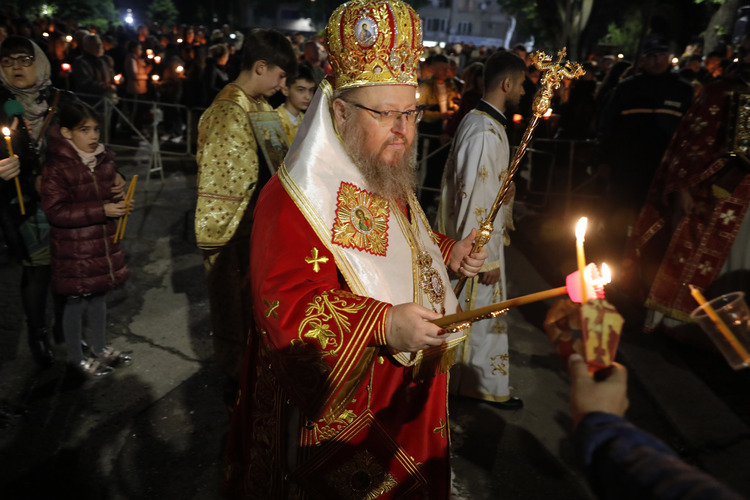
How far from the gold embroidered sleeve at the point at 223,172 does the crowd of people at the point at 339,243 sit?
1 centimetres

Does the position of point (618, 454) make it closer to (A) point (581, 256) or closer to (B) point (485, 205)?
(A) point (581, 256)

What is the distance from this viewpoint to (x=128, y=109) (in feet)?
46.5

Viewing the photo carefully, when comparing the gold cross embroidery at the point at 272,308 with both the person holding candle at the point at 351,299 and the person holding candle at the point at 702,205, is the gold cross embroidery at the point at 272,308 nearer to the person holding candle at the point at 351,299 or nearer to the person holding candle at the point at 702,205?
the person holding candle at the point at 351,299

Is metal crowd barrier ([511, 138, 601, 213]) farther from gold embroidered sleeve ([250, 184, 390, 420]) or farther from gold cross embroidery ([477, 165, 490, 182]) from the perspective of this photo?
gold embroidered sleeve ([250, 184, 390, 420])

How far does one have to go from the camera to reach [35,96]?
12.9 ft

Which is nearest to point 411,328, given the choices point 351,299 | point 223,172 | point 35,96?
point 351,299

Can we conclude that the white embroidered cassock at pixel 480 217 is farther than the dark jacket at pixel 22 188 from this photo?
No

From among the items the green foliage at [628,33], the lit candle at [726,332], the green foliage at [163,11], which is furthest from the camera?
the green foliage at [163,11]

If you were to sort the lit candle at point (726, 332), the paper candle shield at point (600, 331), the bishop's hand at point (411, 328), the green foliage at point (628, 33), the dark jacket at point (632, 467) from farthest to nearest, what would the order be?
the green foliage at point (628, 33) < the bishop's hand at point (411, 328) < the lit candle at point (726, 332) < the paper candle shield at point (600, 331) < the dark jacket at point (632, 467)

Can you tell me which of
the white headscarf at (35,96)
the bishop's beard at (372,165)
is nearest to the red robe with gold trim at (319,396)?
the bishop's beard at (372,165)

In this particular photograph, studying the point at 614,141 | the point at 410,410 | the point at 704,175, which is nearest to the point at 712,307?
the point at 410,410

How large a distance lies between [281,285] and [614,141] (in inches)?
255

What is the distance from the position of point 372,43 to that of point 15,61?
2966 millimetres

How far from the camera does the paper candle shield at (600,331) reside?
1.24 meters
